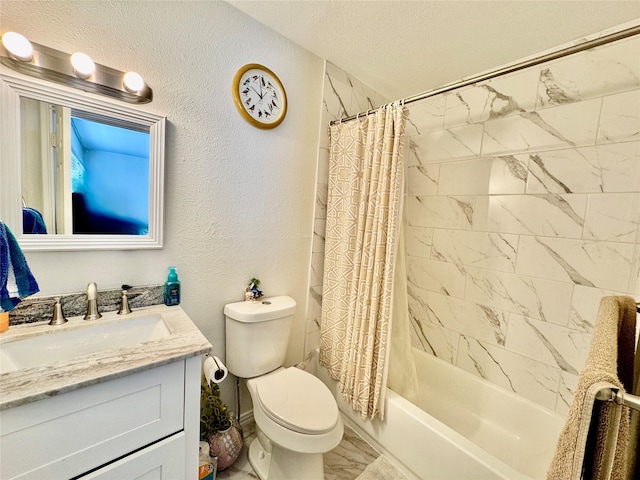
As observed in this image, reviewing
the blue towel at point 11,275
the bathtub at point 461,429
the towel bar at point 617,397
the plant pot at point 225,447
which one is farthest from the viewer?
the plant pot at point 225,447

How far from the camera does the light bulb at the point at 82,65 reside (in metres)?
0.98

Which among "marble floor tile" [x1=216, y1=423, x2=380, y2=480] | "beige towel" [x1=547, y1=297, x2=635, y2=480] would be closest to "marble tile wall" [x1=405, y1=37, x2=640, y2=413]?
"marble floor tile" [x1=216, y1=423, x2=380, y2=480]

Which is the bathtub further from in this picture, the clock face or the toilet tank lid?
the clock face

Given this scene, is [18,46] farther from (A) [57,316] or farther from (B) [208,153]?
(A) [57,316]

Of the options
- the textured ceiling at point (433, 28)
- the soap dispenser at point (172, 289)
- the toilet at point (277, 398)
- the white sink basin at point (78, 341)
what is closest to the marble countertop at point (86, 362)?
the white sink basin at point (78, 341)

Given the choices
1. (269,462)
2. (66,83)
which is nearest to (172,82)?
(66,83)

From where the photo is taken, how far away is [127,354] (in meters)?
0.82

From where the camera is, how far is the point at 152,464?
845mm

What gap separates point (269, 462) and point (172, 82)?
Answer: 1.93 m

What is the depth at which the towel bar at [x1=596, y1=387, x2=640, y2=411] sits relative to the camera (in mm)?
330

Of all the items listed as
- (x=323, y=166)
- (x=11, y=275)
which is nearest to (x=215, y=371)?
(x=11, y=275)

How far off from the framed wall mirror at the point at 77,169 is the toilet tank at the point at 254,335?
0.55 meters

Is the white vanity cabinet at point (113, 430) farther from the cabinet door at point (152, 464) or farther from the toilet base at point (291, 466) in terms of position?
the toilet base at point (291, 466)

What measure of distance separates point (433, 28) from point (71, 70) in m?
1.67
